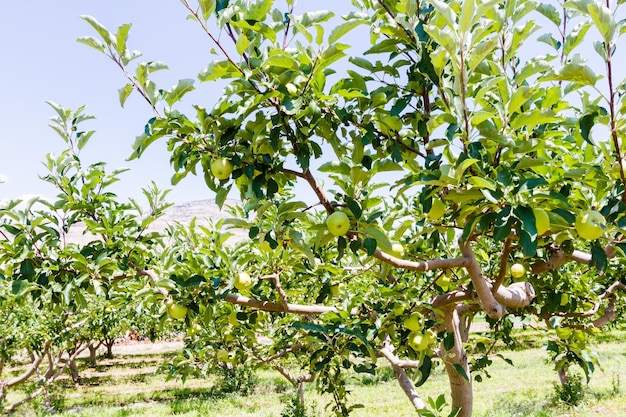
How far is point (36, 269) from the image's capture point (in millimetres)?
2131

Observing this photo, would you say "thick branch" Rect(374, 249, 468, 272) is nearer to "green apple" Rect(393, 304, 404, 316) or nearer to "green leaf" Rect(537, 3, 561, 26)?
"green apple" Rect(393, 304, 404, 316)

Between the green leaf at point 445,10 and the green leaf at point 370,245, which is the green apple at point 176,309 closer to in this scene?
the green leaf at point 370,245

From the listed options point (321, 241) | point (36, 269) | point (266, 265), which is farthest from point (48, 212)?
point (321, 241)

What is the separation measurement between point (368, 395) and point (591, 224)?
10613 millimetres

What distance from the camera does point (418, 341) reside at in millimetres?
2152

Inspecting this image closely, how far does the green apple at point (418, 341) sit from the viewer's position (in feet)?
7.01

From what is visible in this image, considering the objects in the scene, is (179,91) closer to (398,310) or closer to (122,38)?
(122,38)

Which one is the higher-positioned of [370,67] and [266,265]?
[370,67]

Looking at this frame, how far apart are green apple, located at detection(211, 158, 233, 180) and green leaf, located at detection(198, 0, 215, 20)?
0.48 meters

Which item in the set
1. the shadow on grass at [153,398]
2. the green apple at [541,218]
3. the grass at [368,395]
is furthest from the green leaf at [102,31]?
the shadow on grass at [153,398]

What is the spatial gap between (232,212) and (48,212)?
3.80ft

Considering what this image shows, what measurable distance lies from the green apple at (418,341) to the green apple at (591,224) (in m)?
0.95

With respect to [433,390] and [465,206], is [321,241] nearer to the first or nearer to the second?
[465,206]

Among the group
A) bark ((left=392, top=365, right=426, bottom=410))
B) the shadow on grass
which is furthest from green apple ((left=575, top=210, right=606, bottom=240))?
the shadow on grass
